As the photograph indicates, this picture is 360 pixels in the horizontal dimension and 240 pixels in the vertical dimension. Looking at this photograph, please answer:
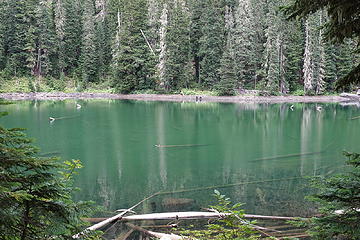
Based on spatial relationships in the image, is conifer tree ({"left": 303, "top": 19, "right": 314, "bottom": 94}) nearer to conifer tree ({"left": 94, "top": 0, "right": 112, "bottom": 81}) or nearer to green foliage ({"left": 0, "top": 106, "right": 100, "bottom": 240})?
conifer tree ({"left": 94, "top": 0, "right": 112, "bottom": 81})

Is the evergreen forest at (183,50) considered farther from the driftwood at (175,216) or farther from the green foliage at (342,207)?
the green foliage at (342,207)

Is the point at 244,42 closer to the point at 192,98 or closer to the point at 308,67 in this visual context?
the point at 308,67

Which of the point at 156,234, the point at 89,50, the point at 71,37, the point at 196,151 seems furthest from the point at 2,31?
the point at 156,234

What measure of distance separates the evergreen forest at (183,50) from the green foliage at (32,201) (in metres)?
42.9

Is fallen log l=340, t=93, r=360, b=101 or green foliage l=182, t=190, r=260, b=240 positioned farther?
fallen log l=340, t=93, r=360, b=101

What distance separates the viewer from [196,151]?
1812 centimetres

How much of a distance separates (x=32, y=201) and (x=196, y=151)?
1603cm

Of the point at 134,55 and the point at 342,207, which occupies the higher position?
the point at 134,55

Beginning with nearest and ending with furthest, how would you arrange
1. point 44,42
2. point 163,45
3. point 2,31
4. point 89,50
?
point 163,45
point 2,31
point 44,42
point 89,50

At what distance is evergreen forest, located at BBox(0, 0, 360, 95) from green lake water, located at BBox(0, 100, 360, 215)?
13475 millimetres

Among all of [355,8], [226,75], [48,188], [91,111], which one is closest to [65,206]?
[48,188]

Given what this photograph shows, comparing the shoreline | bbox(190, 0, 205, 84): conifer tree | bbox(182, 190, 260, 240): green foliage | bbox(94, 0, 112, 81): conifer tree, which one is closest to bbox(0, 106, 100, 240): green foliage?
bbox(182, 190, 260, 240): green foliage

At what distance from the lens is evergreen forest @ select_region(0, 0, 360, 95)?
4612cm

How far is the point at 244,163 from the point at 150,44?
3676 cm
